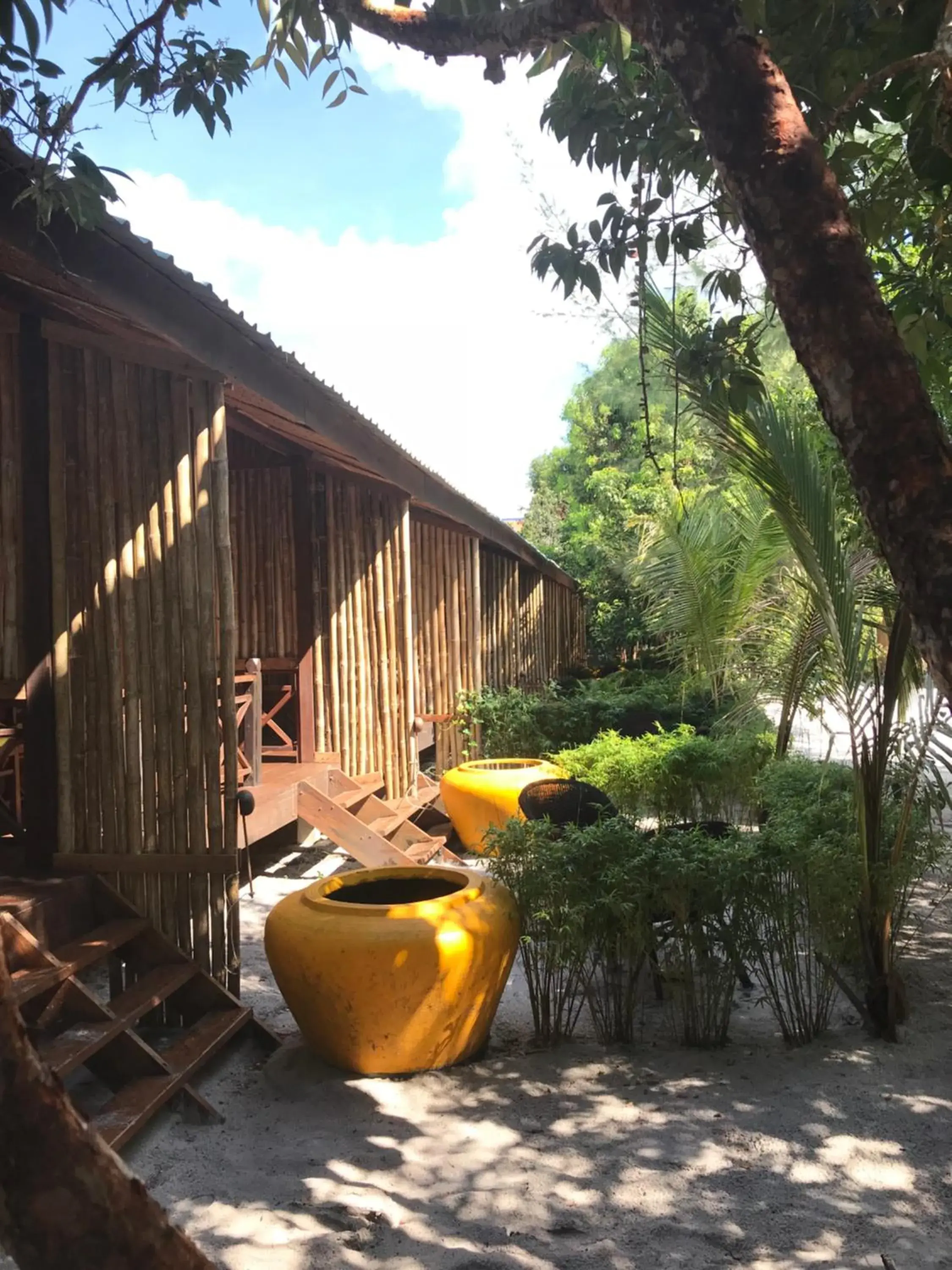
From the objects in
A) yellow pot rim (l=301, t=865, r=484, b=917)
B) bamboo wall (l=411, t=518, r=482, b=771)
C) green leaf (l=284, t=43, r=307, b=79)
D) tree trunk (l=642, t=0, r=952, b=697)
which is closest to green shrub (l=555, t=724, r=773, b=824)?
bamboo wall (l=411, t=518, r=482, b=771)

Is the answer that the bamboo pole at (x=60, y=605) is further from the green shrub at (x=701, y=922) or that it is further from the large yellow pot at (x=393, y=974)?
the green shrub at (x=701, y=922)

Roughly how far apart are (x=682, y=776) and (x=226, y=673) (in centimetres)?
414

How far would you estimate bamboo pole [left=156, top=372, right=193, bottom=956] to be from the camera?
443 cm

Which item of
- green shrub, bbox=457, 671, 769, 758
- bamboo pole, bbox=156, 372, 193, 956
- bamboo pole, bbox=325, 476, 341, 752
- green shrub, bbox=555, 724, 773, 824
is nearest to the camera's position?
bamboo pole, bbox=156, 372, 193, 956

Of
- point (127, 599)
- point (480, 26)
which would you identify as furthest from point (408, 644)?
point (480, 26)

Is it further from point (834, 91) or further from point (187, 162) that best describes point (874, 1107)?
point (187, 162)

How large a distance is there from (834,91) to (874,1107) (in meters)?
3.45

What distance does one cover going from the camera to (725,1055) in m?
4.12

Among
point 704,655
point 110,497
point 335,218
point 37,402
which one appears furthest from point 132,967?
point 704,655

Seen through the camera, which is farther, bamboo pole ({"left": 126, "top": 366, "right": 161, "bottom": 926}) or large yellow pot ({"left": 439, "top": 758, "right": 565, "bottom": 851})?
large yellow pot ({"left": 439, "top": 758, "right": 565, "bottom": 851})

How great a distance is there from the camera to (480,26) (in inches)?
112

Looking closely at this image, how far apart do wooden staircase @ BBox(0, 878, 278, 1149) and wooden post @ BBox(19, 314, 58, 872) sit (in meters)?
0.34

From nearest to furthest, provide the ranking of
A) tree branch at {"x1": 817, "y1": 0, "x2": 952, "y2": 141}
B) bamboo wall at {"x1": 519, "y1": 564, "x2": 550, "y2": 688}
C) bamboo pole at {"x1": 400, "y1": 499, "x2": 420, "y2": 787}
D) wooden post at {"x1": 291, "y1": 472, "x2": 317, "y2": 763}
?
tree branch at {"x1": 817, "y1": 0, "x2": 952, "y2": 141}
wooden post at {"x1": 291, "y1": 472, "x2": 317, "y2": 763}
bamboo pole at {"x1": 400, "y1": 499, "x2": 420, "y2": 787}
bamboo wall at {"x1": 519, "y1": 564, "x2": 550, "y2": 688}

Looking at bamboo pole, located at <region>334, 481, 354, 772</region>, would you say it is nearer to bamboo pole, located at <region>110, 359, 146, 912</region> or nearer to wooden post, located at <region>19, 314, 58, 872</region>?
bamboo pole, located at <region>110, 359, 146, 912</region>
